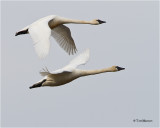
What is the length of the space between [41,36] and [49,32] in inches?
13.1

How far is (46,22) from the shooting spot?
1986 cm

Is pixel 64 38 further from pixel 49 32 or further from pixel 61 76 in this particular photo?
pixel 49 32

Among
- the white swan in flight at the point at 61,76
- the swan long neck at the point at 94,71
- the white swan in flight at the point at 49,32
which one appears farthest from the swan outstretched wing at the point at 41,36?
the swan long neck at the point at 94,71

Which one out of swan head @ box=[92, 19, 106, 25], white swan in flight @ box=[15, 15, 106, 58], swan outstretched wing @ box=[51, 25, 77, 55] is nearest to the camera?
white swan in flight @ box=[15, 15, 106, 58]

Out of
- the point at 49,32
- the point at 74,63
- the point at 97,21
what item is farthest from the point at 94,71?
the point at 49,32

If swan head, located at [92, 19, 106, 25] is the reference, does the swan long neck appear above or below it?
below

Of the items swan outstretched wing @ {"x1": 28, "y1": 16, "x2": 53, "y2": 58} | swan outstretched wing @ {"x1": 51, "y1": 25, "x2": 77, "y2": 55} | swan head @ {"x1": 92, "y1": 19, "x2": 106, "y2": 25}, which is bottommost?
swan outstretched wing @ {"x1": 28, "y1": 16, "x2": 53, "y2": 58}

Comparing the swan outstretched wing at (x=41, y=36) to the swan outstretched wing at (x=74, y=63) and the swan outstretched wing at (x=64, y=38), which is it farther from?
the swan outstretched wing at (x=64, y=38)

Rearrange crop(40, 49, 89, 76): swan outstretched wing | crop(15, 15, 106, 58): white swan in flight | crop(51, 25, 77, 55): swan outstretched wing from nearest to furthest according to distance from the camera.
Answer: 1. crop(15, 15, 106, 58): white swan in flight
2. crop(40, 49, 89, 76): swan outstretched wing
3. crop(51, 25, 77, 55): swan outstretched wing

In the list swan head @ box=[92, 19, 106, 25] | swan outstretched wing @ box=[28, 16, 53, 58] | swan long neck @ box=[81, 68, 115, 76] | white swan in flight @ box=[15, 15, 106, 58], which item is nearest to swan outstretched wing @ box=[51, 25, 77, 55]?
white swan in flight @ box=[15, 15, 106, 58]

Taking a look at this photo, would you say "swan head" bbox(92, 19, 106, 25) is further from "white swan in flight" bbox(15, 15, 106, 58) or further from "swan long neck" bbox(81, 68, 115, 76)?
"swan long neck" bbox(81, 68, 115, 76)

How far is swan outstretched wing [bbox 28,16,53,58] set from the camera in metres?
18.1

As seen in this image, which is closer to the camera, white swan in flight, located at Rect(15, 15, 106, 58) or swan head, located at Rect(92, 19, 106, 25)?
white swan in flight, located at Rect(15, 15, 106, 58)

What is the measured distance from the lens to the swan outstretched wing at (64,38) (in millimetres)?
21953
